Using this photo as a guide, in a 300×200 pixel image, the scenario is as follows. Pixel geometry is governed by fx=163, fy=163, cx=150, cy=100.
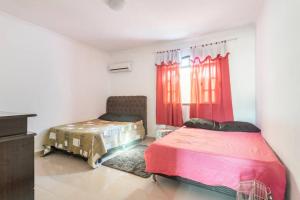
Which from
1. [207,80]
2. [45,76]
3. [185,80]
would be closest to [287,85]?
[207,80]

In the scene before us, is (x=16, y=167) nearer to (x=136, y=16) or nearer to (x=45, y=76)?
(x=136, y=16)

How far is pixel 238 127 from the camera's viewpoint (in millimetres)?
2924

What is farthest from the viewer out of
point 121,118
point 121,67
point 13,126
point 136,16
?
point 121,67

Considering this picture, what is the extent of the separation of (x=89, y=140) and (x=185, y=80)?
2.42m

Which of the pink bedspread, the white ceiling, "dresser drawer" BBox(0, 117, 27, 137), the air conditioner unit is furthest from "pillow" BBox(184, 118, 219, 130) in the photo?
"dresser drawer" BBox(0, 117, 27, 137)

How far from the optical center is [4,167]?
833 millimetres

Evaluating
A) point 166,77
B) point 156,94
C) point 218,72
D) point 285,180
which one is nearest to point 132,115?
point 156,94

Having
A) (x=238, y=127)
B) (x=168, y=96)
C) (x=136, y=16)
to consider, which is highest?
(x=136, y=16)

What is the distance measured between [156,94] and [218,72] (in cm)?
150

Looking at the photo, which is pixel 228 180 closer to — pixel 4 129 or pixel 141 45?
pixel 4 129

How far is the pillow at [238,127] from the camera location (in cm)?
285

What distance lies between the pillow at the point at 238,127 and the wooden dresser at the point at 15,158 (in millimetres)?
2855

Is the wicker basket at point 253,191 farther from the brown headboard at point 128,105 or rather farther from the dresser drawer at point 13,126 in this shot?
the brown headboard at point 128,105

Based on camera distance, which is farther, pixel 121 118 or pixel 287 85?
pixel 121 118
